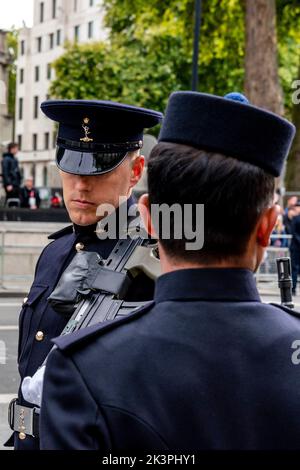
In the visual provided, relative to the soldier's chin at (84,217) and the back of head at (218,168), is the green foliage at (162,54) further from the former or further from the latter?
the back of head at (218,168)

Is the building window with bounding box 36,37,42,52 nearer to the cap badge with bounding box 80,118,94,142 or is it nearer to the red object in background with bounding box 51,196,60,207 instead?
the red object in background with bounding box 51,196,60,207

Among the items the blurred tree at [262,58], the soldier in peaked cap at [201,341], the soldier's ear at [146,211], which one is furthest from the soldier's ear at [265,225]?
the blurred tree at [262,58]

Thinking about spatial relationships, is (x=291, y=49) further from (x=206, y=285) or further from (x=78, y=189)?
(x=206, y=285)

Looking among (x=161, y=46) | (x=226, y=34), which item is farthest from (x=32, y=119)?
(x=226, y=34)

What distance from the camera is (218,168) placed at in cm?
178

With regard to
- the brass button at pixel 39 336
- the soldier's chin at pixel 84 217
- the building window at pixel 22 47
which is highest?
the building window at pixel 22 47

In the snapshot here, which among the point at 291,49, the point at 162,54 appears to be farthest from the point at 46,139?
the point at 291,49

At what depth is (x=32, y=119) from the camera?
8188cm

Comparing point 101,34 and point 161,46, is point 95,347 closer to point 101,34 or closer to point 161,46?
point 161,46

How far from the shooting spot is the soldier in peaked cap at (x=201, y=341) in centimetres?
171

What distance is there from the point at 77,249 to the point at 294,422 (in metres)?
1.46

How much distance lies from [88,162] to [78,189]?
10 cm

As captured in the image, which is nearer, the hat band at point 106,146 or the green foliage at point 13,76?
the hat band at point 106,146

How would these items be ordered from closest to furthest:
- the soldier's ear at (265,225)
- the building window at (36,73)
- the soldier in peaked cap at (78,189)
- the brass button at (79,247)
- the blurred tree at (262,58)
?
the soldier's ear at (265,225) < the soldier in peaked cap at (78,189) < the brass button at (79,247) < the blurred tree at (262,58) < the building window at (36,73)
